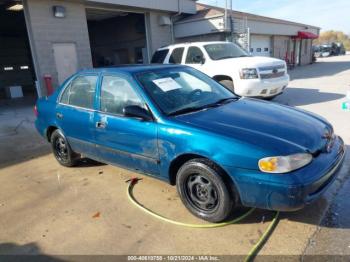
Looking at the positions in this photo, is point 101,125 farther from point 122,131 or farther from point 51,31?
point 51,31

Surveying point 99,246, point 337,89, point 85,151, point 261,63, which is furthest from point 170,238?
point 337,89

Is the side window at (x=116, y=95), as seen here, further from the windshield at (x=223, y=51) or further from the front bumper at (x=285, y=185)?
the windshield at (x=223, y=51)

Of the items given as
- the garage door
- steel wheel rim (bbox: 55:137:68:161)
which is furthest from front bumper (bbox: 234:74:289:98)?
the garage door

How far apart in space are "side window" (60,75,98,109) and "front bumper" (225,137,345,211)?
7.66ft

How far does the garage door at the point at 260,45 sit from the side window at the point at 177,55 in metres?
10.5

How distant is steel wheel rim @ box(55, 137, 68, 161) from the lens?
4.97m

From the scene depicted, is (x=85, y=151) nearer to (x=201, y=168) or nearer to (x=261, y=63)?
(x=201, y=168)

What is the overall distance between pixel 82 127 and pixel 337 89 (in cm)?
978

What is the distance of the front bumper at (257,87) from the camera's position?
7742mm

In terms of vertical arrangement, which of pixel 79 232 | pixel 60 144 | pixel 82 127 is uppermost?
pixel 82 127

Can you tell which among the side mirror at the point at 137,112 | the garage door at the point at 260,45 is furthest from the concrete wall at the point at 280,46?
the side mirror at the point at 137,112

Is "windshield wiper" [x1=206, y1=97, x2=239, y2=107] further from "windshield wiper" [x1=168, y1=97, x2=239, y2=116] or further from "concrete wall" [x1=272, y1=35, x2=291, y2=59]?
"concrete wall" [x1=272, y1=35, x2=291, y2=59]

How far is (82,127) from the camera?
4305 millimetres

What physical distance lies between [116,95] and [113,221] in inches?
60.4
